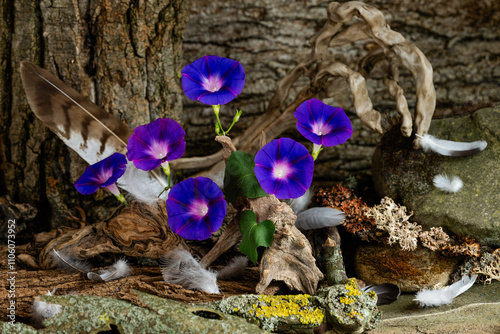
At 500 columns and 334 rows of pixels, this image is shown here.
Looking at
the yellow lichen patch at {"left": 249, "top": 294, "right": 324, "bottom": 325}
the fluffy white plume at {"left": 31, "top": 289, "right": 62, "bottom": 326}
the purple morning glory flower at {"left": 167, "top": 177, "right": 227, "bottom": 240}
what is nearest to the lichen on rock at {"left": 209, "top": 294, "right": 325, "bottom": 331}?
the yellow lichen patch at {"left": 249, "top": 294, "right": 324, "bottom": 325}

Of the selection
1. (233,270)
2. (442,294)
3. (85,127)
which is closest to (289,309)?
(233,270)

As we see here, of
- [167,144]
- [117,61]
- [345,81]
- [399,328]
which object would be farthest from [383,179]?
[117,61]

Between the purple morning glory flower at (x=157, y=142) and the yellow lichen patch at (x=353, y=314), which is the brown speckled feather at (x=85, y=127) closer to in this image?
the purple morning glory flower at (x=157, y=142)

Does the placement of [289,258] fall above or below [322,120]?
below

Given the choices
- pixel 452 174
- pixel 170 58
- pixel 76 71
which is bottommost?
pixel 452 174

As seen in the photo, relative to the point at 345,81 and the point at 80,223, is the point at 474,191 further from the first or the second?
the point at 80,223

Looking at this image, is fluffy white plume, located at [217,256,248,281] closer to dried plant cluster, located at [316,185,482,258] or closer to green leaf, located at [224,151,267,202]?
green leaf, located at [224,151,267,202]

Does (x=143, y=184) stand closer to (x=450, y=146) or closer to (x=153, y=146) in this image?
(x=153, y=146)

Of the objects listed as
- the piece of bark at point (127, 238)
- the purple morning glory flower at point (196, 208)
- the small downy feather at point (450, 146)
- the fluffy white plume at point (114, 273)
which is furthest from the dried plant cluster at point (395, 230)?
the fluffy white plume at point (114, 273)
